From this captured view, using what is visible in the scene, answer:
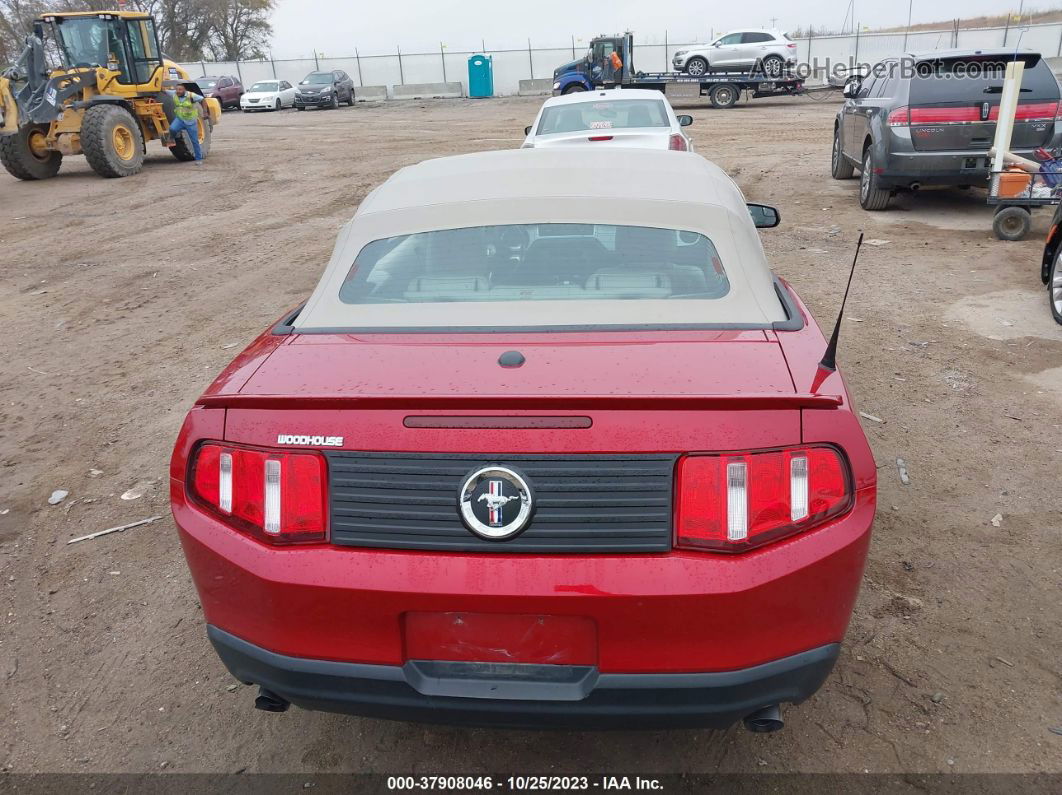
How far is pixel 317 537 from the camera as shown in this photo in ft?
7.03

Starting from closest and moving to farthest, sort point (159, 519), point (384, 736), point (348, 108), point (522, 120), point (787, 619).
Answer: point (787, 619)
point (384, 736)
point (159, 519)
point (522, 120)
point (348, 108)

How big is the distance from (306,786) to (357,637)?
77 centimetres

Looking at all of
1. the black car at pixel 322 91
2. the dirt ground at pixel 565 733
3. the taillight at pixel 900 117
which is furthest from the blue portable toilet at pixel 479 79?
the taillight at pixel 900 117

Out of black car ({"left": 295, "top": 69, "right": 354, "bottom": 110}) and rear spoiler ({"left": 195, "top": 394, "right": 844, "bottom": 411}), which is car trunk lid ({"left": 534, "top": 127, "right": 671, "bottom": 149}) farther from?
black car ({"left": 295, "top": 69, "right": 354, "bottom": 110})

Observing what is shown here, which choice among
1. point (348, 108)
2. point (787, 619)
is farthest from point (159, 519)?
point (348, 108)

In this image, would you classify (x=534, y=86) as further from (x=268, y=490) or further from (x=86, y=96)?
(x=268, y=490)

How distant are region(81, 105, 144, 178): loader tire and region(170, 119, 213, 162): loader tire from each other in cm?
118

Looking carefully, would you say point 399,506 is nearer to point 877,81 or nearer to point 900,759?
point 900,759

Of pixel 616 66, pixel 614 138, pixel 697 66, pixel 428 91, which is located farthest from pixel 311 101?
pixel 614 138

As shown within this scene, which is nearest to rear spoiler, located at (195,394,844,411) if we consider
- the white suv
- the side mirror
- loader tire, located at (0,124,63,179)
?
the side mirror

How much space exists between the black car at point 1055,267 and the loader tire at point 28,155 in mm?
16950

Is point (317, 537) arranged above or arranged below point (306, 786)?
above

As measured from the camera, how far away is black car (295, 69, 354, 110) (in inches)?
1512

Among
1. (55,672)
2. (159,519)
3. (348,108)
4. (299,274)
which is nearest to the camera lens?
(55,672)
